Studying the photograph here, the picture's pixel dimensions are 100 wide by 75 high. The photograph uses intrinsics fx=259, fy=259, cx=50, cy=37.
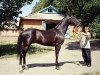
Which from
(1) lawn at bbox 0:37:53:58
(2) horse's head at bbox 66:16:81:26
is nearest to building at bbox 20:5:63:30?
(1) lawn at bbox 0:37:53:58

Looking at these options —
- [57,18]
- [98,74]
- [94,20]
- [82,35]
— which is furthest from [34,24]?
[98,74]

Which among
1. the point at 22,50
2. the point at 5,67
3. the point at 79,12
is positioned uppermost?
the point at 79,12

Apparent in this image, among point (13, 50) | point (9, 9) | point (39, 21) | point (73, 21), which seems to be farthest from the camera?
point (39, 21)

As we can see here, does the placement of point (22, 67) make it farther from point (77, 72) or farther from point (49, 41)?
point (77, 72)

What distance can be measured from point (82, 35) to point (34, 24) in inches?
1168

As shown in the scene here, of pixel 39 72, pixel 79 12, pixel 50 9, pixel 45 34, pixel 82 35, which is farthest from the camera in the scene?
pixel 50 9

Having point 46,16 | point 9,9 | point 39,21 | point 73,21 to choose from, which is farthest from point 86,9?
point 46,16

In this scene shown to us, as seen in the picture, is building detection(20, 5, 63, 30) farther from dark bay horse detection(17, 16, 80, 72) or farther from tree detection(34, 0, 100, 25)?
dark bay horse detection(17, 16, 80, 72)

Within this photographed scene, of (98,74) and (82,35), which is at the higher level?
(82,35)

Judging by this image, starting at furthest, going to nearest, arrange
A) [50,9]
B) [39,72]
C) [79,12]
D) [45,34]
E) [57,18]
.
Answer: [50,9]
[57,18]
[79,12]
[45,34]
[39,72]

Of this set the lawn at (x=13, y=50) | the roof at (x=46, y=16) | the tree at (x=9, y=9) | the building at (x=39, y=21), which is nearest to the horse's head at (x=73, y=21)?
the lawn at (x=13, y=50)

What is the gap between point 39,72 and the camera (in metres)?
12.4

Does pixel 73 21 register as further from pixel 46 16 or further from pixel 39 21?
pixel 46 16

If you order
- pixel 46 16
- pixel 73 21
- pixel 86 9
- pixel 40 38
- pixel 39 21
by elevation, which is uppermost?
pixel 86 9
